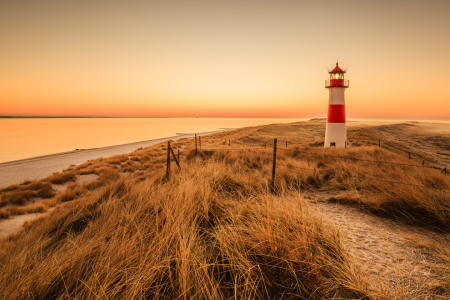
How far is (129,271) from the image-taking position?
6.50 ft

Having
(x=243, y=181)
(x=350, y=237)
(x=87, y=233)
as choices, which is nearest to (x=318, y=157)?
(x=243, y=181)

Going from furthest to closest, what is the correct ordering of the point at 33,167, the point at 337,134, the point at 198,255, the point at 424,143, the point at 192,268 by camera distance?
the point at 424,143
the point at 33,167
the point at 337,134
the point at 198,255
the point at 192,268

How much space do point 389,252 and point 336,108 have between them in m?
13.4

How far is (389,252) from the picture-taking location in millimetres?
2561

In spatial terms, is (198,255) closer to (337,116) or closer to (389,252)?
(389,252)

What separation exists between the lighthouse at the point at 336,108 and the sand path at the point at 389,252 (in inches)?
464

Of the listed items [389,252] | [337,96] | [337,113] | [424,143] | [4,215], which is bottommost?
[424,143]

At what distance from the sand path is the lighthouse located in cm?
1178

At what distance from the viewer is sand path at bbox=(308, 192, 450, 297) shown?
6.69 feet

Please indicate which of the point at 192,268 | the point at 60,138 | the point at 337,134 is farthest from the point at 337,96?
the point at 60,138

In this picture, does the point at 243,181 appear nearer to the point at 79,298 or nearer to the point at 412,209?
the point at 412,209

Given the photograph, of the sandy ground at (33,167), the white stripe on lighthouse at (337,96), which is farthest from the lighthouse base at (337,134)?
the sandy ground at (33,167)

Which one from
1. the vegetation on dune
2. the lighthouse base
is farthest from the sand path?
the lighthouse base

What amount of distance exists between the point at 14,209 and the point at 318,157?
36.0ft
